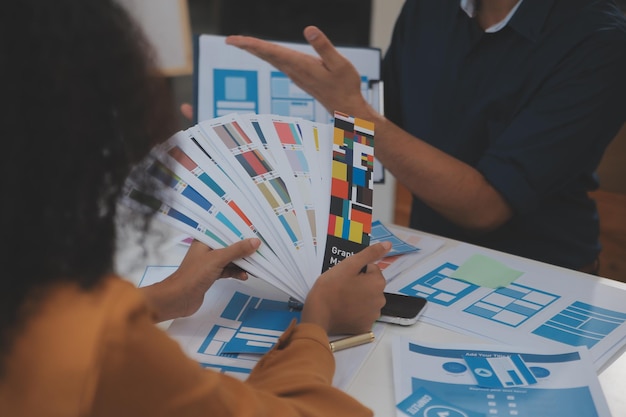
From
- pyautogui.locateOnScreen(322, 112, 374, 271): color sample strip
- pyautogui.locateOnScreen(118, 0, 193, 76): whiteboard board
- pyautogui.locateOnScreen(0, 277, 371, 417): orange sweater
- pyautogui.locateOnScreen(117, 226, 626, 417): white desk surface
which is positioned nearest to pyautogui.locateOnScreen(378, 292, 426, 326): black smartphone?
pyautogui.locateOnScreen(117, 226, 626, 417): white desk surface

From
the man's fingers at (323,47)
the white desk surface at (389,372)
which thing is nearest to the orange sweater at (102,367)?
the white desk surface at (389,372)

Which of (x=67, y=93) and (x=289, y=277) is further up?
(x=67, y=93)

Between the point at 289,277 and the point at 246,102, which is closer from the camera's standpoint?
the point at 289,277

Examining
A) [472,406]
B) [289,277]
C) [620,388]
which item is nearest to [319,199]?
[289,277]

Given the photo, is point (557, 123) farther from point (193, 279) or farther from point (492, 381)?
point (193, 279)

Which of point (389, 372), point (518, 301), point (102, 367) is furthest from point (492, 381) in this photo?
point (102, 367)

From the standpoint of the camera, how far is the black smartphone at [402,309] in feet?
2.99

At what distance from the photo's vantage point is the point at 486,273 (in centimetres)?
106

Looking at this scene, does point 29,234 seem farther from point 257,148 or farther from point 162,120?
point 257,148

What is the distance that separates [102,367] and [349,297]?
0.40 metres

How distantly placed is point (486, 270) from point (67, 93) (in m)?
0.78

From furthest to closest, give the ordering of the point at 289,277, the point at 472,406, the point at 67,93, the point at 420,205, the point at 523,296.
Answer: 1. the point at 420,205
2. the point at 523,296
3. the point at 289,277
4. the point at 472,406
5. the point at 67,93

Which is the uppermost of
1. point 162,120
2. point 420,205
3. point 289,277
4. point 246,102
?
point 162,120

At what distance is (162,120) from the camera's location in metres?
0.58
